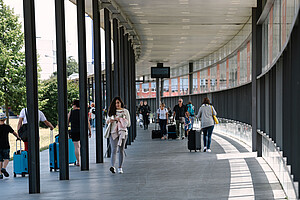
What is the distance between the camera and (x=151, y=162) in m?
13.7

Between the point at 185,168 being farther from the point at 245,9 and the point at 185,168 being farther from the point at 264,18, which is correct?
the point at 245,9

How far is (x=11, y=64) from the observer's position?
1699 inches

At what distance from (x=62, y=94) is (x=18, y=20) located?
36.4 m

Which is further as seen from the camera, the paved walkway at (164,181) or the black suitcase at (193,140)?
the black suitcase at (193,140)

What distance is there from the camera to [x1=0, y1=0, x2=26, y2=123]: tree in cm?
4322

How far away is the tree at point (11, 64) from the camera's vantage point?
43.2 m

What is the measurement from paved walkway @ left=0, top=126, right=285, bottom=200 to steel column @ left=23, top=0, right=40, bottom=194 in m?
0.38

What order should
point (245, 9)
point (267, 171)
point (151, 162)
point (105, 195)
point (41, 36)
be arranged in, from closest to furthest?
point (105, 195) < point (267, 171) < point (151, 162) < point (245, 9) < point (41, 36)

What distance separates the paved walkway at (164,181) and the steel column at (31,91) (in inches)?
14.8

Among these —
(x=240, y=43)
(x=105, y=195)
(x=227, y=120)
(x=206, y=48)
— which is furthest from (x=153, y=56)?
(x=105, y=195)

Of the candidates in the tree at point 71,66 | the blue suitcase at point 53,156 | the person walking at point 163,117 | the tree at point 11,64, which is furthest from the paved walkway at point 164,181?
the tree at point 71,66

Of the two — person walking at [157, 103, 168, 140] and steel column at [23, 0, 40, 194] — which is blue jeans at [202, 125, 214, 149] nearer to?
person walking at [157, 103, 168, 140]

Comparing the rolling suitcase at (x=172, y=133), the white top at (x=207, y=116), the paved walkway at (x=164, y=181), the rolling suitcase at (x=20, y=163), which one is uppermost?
the white top at (x=207, y=116)

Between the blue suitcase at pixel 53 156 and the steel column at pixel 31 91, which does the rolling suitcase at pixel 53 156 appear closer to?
the blue suitcase at pixel 53 156
